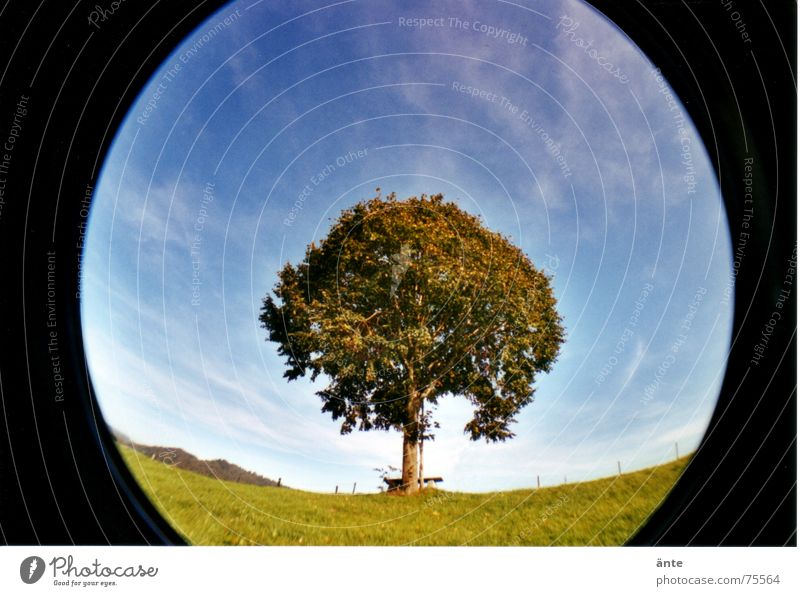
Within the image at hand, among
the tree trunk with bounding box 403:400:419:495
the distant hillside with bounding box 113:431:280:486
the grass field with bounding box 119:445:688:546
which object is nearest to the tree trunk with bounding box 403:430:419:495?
the tree trunk with bounding box 403:400:419:495

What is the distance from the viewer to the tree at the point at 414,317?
7117mm

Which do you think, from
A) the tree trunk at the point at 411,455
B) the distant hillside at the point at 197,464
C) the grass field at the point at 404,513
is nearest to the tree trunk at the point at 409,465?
the tree trunk at the point at 411,455

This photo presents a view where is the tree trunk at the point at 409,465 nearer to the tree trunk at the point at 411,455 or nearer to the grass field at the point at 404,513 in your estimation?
the tree trunk at the point at 411,455

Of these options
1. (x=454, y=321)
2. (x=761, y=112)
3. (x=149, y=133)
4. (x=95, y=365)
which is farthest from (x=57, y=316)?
(x=761, y=112)

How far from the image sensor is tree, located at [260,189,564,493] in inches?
280

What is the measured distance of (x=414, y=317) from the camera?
25.3ft

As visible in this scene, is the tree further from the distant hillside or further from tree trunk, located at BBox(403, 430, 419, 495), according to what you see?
the distant hillside

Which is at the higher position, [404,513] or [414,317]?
[414,317]

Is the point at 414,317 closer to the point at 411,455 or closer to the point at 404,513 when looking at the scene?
the point at 411,455

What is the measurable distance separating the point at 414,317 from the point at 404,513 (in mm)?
3105

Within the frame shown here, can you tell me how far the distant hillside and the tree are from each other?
148 cm

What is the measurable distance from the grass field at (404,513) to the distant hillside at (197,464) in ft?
0.23

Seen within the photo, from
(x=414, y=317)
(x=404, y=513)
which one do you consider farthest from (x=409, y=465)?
(x=414, y=317)
